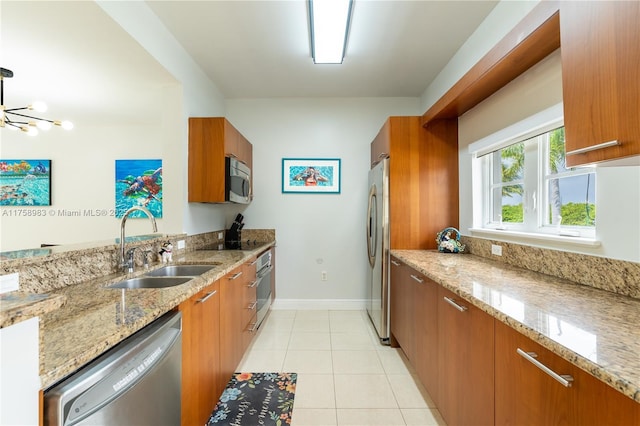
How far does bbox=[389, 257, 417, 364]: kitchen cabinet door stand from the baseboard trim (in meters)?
0.98

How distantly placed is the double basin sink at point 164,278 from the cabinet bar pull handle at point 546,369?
1.70 meters

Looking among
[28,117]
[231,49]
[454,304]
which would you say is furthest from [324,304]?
[28,117]

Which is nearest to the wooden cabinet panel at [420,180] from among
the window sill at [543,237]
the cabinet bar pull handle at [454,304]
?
the window sill at [543,237]

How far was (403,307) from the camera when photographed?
222 cm

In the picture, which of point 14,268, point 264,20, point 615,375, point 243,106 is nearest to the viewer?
point 615,375

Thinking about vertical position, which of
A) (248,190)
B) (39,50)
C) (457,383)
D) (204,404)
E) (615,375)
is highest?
(39,50)

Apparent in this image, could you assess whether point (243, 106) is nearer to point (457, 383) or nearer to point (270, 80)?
point (270, 80)

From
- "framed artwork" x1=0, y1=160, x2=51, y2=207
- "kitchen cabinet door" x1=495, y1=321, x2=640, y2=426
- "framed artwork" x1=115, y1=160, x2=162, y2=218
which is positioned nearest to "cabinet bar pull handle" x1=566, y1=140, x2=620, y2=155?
"kitchen cabinet door" x1=495, y1=321, x2=640, y2=426

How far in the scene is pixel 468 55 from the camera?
7.80ft

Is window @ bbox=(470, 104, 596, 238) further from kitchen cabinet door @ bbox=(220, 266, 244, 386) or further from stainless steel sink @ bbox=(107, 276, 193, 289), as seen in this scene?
stainless steel sink @ bbox=(107, 276, 193, 289)

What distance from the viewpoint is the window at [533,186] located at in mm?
1553

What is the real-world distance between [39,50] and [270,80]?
6.41 feet

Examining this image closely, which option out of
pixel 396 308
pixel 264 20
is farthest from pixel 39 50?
pixel 396 308

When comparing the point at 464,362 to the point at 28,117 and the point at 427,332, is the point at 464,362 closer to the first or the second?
the point at 427,332
